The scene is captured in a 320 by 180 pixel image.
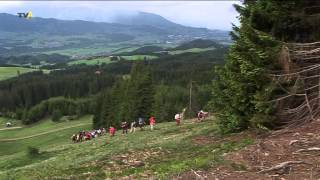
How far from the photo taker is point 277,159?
54.3 feet

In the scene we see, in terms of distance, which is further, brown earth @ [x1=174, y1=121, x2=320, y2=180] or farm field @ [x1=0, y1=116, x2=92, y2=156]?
farm field @ [x1=0, y1=116, x2=92, y2=156]

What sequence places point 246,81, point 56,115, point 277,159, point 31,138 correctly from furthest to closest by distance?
point 56,115, point 31,138, point 246,81, point 277,159

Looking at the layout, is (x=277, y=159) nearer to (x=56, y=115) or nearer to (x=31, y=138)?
(x=31, y=138)

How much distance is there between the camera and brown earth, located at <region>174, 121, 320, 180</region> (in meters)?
15.1

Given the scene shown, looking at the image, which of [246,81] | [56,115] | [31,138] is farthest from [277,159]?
[56,115]

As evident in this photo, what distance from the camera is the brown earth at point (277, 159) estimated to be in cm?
1511

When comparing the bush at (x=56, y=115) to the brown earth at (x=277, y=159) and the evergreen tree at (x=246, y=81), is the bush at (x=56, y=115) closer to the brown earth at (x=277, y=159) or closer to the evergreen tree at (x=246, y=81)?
the evergreen tree at (x=246, y=81)

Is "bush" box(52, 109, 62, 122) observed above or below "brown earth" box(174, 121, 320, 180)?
below

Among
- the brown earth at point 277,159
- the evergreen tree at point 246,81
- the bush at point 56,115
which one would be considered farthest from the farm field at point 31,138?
the brown earth at point 277,159

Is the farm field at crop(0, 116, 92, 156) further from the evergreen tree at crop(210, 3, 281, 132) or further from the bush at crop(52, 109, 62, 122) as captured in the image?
the evergreen tree at crop(210, 3, 281, 132)

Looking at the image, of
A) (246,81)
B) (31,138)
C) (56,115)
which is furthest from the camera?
(56,115)

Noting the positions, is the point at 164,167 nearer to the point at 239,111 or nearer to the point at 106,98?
the point at 239,111

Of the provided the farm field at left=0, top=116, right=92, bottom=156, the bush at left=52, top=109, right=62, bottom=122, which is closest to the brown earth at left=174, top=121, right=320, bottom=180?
the farm field at left=0, top=116, right=92, bottom=156

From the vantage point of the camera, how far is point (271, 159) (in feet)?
54.5
